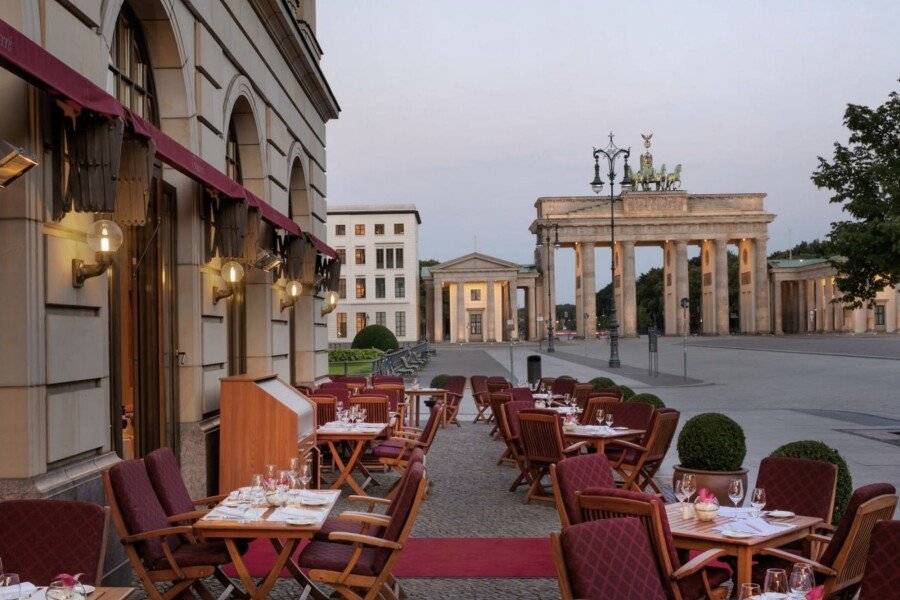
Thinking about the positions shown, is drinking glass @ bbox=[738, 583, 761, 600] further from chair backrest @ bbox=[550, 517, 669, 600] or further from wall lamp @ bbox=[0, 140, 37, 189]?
wall lamp @ bbox=[0, 140, 37, 189]

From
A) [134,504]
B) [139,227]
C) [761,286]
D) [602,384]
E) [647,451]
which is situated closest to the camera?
[134,504]

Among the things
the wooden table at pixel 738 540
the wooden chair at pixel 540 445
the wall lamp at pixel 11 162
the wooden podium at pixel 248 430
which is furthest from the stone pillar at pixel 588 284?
the wall lamp at pixel 11 162

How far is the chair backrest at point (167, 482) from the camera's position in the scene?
6.95m

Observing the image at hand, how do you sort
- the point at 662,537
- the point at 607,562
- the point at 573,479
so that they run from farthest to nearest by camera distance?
the point at 573,479
the point at 662,537
the point at 607,562

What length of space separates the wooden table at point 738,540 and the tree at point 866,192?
361 inches

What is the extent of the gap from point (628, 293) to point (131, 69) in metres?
98.8

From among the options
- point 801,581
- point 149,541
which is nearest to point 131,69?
point 149,541

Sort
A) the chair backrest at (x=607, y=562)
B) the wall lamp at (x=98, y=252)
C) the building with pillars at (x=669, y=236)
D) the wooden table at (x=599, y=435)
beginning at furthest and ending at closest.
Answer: the building with pillars at (x=669, y=236) < the wooden table at (x=599, y=435) < the wall lamp at (x=98, y=252) < the chair backrest at (x=607, y=562)

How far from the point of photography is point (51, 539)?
200 inches

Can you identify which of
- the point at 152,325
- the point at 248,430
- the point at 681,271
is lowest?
the point at 248,430

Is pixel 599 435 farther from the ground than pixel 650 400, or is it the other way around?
pixel 650 400

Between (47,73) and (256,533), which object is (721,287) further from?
(47,73)

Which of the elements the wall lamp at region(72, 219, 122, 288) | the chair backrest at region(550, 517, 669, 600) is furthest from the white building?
the chair backrest at region(550, 517, 669, 600)

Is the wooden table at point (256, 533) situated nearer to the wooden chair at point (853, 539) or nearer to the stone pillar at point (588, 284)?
the wooden chair at point (853, 539)
